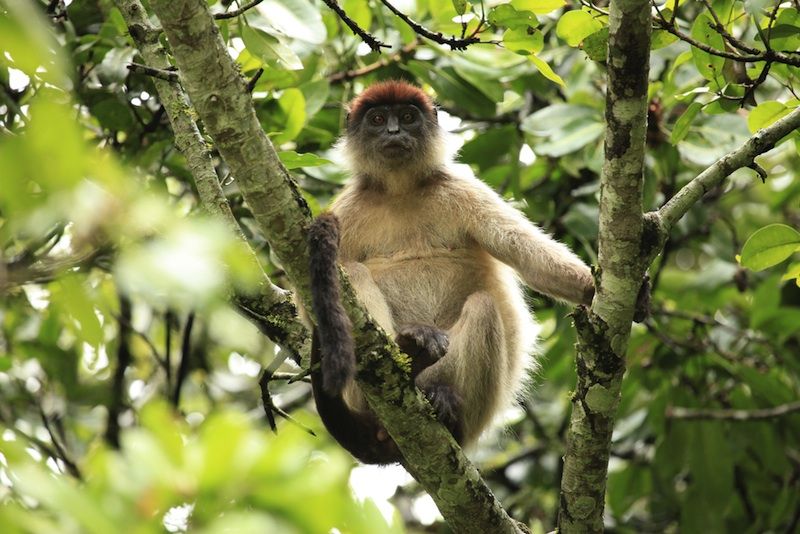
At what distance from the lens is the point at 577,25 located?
15.1 feet

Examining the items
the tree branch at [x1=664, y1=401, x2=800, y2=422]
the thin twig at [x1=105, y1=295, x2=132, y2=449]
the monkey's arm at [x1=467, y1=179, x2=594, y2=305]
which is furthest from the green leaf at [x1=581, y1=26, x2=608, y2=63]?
the thin twig at [x1=105, y1=295, x2=132, y2=449]

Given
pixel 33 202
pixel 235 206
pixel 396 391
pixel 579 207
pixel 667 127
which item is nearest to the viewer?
pixel 33 202

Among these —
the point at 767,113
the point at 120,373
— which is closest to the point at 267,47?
the point at 767,113

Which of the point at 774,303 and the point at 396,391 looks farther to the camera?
the point at 774,303

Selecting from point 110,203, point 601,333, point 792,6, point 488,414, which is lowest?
Result: point 488,414

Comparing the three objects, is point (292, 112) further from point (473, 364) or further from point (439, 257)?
point (473, 364)

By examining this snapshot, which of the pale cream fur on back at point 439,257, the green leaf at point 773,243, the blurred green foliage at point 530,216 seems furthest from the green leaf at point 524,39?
the pale cream fur on back at point 439,257

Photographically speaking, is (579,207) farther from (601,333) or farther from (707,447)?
(601,333)

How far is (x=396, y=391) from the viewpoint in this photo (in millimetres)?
4371

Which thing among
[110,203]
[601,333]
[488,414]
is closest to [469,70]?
[488,414]

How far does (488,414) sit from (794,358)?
10.3 feet

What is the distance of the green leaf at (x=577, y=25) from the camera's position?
4.58m

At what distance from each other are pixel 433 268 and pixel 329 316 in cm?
225

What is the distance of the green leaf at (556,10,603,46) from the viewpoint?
4578 mm
